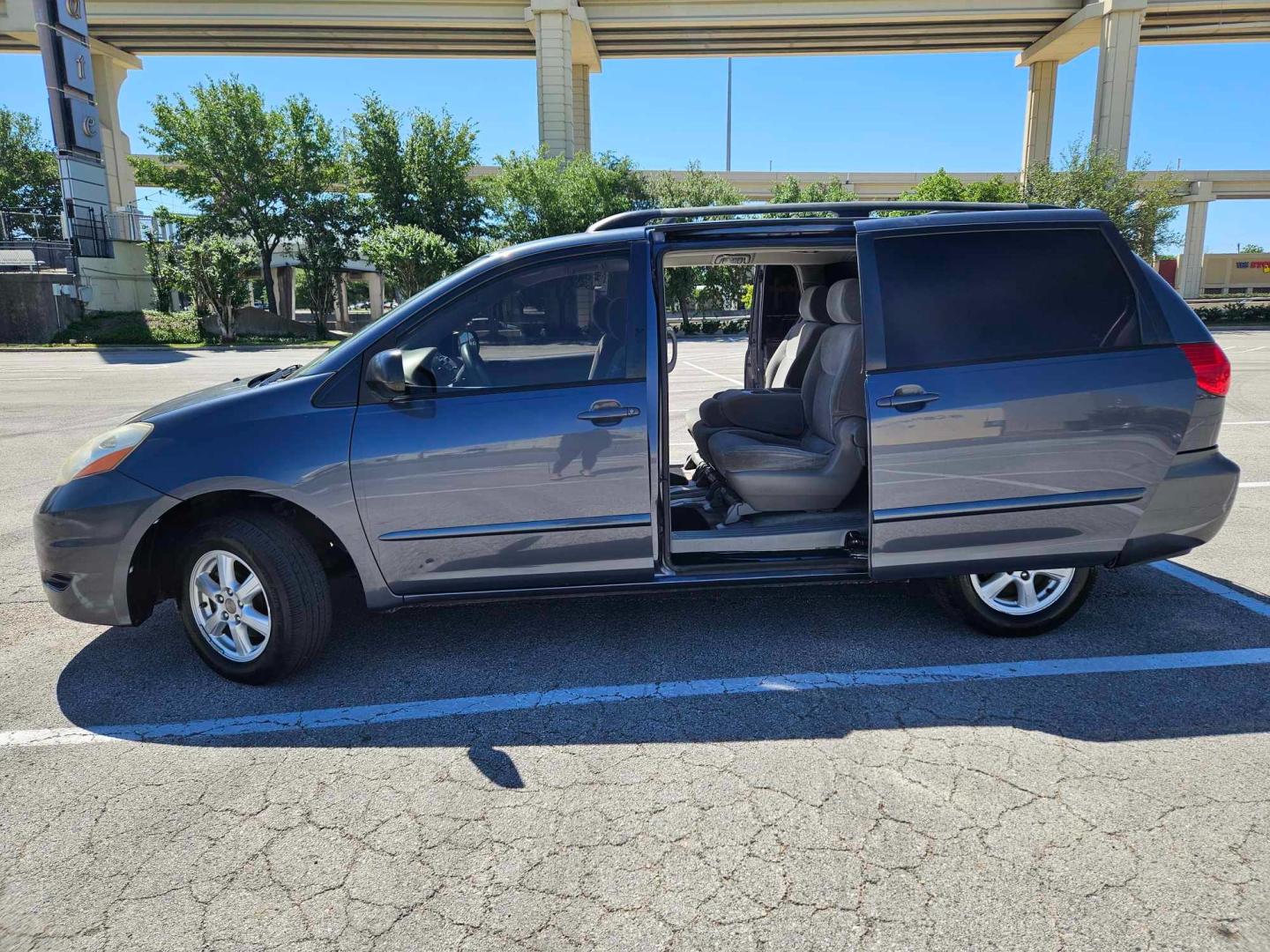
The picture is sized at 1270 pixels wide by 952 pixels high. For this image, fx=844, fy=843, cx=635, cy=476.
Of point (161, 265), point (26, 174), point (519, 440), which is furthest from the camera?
point (26, 174)

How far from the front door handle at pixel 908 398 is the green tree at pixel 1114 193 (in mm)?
37363

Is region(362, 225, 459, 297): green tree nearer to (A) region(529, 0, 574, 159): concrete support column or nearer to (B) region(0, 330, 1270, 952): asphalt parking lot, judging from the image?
(A) region(529, 0, 574, 159): concrete support column

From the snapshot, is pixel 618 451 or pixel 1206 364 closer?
pixel 618 451

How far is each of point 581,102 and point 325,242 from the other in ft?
67.1

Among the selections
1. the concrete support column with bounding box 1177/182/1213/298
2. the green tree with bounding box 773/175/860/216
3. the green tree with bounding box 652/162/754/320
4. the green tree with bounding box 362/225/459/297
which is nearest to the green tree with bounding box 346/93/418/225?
the green tree with bounding box 362/225/459/297

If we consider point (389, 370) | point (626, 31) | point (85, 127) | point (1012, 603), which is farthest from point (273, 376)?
point (626, 31)

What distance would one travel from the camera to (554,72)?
4416 cm

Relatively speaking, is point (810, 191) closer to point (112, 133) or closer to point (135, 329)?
point (135, 329)

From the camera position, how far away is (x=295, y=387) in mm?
3527

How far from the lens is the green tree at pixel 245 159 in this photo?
3881 centimetres

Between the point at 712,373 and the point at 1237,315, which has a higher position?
the point at 1237,315

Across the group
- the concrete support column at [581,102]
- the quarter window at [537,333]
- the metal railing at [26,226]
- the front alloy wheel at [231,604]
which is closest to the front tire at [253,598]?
the front alloy wheel at [231,604]

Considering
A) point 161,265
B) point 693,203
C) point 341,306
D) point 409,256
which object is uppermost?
point 693,203

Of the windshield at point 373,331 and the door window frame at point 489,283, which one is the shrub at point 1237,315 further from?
the windshield at point 373,331
